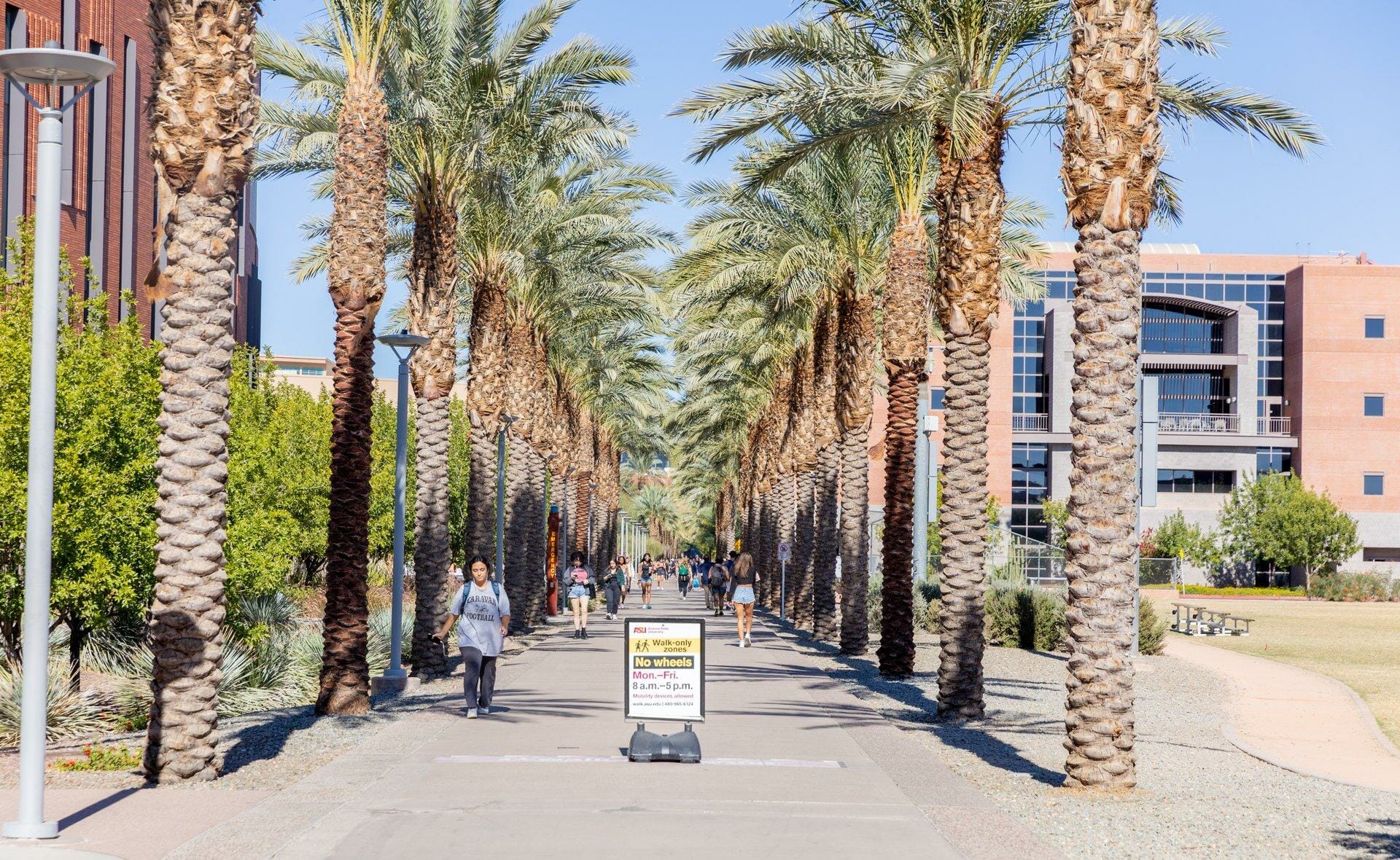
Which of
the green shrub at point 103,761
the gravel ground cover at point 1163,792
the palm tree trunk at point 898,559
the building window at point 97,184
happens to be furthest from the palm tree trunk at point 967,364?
the building window at point 97,184

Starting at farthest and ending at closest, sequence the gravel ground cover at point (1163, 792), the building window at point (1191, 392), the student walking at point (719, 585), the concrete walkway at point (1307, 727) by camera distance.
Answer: the building window at point (1191, 392) → the student walking at point (719, 585) → the concrete walkway at point (1307, 727) → the gravel ground cover at point (1163, 792)

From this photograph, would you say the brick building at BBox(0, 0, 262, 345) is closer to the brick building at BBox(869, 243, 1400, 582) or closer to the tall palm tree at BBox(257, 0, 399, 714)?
the tall palm tree at BBox(257, 0, 399, 714)

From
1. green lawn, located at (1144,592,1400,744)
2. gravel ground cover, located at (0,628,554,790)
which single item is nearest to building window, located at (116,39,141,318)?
gravel ground cover, located at (0,628,554,790)

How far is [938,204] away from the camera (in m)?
17.9

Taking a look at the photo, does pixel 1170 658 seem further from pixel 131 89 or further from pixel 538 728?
pixel 131 89

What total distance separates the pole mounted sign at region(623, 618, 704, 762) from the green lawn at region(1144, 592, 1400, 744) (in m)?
8.82

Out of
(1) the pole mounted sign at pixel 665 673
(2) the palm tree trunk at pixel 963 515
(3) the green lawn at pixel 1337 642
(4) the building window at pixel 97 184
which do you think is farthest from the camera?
(4) the building window at pixel 97 184

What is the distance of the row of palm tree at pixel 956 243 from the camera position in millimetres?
11500

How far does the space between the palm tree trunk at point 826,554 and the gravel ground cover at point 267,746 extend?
13609mm

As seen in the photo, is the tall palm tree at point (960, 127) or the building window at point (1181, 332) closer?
the tall palm tree at point (960, 127)

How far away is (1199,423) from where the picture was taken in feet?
285

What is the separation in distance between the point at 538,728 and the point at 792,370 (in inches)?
1041

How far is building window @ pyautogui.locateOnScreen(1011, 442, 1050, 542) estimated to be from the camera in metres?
88.6

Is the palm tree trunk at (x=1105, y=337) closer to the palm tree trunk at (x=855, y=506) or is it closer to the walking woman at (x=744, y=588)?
Answer: the walking woman at (x=744, y=588)
